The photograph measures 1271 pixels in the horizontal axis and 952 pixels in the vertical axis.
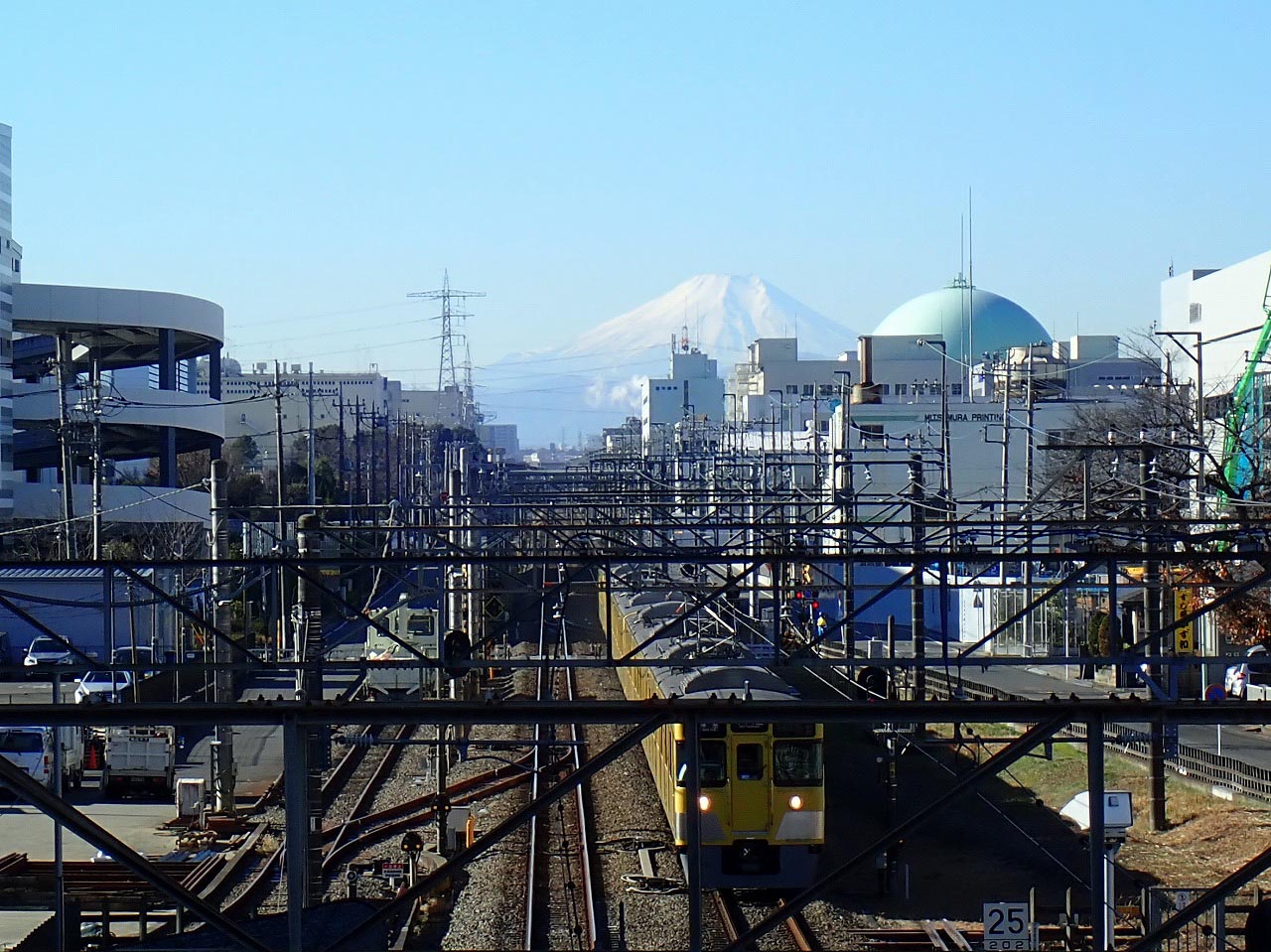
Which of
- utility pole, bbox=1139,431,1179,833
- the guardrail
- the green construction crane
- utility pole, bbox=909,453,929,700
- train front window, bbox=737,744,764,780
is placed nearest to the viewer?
train front window, bbox=737,744,764,780

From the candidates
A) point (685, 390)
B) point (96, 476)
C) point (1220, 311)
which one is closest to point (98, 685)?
point (96, 476)

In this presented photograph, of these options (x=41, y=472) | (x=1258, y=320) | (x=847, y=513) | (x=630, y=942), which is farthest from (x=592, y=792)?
(x=41, y=472)

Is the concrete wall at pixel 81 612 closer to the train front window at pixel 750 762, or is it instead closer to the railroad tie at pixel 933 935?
the train front window at pixel 750 762

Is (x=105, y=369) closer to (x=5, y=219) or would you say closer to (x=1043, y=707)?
(x=5, y=219)

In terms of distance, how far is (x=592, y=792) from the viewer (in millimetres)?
14891

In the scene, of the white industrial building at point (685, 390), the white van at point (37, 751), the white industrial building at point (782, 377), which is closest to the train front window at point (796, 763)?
the white van at point (37, 751)

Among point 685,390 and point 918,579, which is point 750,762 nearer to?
point 918,579

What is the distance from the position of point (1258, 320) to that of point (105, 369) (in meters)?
25.7

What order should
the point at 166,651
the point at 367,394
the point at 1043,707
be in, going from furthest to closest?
the point at 367,394 < the point at 166,651 < the point at 1043,707

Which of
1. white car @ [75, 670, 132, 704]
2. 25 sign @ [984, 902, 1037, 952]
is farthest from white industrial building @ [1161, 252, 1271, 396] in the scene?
25 sign @ [984, 902, 1037, 952]

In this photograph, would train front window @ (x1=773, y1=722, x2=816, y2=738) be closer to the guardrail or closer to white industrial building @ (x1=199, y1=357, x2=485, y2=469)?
the guardrail

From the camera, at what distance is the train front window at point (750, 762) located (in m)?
10.6

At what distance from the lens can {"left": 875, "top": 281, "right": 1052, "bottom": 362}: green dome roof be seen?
60.1m

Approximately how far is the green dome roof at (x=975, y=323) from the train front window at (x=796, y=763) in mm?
49722
